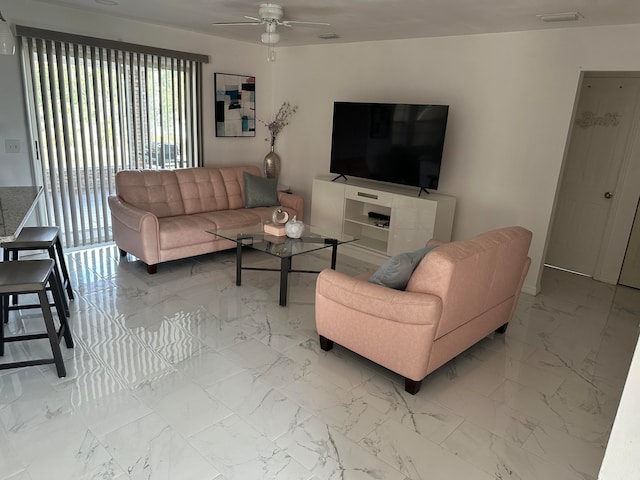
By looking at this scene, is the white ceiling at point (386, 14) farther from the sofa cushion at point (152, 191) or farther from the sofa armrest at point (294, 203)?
the sofa armrest at point (294, 203)

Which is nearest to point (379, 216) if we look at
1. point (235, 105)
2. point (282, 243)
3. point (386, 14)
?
point (282, 243)

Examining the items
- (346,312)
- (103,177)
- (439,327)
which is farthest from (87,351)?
(103,177)

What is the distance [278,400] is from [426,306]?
0.99 meters

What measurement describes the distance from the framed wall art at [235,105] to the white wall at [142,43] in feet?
0.26

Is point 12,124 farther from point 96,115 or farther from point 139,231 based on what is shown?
point 139,231

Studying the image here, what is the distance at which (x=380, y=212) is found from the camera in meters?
5.44

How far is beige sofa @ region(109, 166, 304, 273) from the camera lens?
424 cm

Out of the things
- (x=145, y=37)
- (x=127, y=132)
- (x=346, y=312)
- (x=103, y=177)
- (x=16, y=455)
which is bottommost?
(x=16, y=455)

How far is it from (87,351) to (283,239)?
1.83m

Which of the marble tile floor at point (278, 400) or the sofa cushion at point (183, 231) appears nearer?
the marble tile floor at point (278, 400)

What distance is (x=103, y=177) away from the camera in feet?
16.1

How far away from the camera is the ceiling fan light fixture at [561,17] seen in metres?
3.41

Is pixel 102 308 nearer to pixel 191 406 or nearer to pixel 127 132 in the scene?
pixel 191 406

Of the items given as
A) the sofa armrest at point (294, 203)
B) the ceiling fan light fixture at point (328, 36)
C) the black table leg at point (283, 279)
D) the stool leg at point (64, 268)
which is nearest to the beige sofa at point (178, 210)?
the sofa armrest at point (294, 203)
